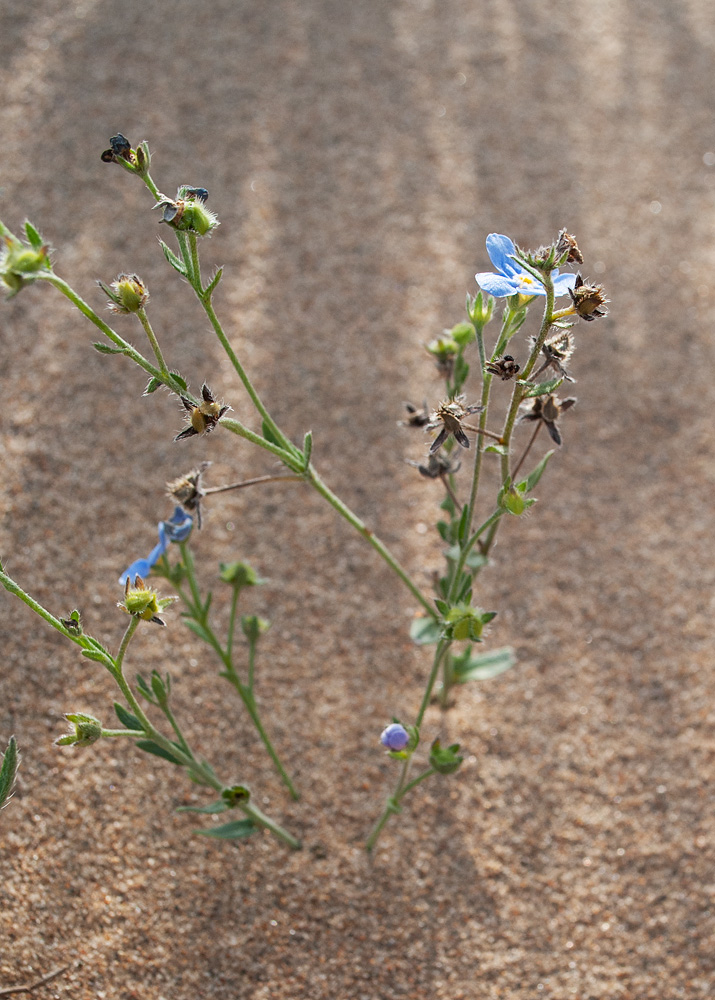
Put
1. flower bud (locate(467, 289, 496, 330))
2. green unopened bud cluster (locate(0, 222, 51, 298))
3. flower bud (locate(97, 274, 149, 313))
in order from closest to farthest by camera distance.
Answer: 1. green unopened bud cluster (locate(0, 222, 51, 298))
2. flower bud (locate(97, 274, 149, 313))
3. flower bud (locate(467, 289, 496, 330))

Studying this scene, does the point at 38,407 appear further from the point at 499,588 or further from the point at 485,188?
the point at 485,188

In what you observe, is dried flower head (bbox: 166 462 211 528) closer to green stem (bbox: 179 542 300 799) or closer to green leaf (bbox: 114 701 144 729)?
green stem (bbox: 179 542 300 799)

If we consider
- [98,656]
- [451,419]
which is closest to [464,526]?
[451,419]

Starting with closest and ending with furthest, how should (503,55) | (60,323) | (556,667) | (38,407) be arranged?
(556,667)
(38,407)
(60,323)
(503,55)

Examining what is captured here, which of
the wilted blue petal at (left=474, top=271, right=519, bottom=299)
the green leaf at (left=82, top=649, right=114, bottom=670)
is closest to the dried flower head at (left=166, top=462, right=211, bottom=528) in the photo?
the green leaf at (left=82, top=649, right=114, bottom=670)

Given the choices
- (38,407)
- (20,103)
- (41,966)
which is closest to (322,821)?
(41,966)

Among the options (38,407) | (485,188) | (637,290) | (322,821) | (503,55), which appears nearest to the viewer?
(322,821)
